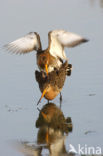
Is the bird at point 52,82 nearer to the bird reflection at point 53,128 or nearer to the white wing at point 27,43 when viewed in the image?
the bird reflection at point 53,128

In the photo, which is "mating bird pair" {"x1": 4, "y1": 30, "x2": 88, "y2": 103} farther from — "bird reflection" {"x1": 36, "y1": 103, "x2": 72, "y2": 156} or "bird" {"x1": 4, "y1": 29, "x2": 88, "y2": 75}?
"bird reflection" {"x1": 36, "y1": 103, "x2": 72, "y2": 156}

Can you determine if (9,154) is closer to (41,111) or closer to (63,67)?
(41,111)

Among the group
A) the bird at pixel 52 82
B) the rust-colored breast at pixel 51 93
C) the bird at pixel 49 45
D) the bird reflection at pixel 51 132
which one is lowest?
the bird reflection at pixel 51 132

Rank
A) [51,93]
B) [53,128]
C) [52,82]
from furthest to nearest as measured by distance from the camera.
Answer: [52,82] < [51,93] < [53,128]

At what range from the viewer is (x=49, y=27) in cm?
1287

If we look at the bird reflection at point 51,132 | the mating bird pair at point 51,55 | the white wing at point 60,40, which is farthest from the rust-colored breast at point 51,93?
the white wing at point 60,40

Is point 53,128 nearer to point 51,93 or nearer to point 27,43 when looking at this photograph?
point 51,93

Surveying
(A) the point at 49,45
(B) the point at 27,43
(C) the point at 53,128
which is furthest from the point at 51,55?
(C) the point at 53,128

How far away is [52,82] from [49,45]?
2.35 ft

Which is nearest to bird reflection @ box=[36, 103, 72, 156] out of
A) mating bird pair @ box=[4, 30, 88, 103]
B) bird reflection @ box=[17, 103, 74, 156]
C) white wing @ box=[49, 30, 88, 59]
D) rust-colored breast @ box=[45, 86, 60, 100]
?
bird reflection @ box=[17, 103, 74, 156]

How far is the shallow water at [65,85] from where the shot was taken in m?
7.02

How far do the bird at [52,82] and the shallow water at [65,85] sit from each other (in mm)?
186

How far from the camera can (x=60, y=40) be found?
891 centimetres

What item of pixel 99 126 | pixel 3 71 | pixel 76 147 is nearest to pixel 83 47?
pixel 3 71
